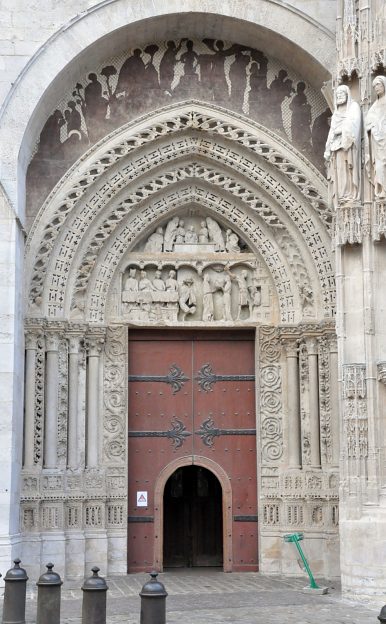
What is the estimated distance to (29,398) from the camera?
44.8 ft

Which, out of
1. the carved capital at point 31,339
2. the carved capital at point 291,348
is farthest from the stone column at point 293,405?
the carved capital at point 31,339

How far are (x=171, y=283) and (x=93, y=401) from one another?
2074 millimetres

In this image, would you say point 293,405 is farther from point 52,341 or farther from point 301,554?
point 52,341

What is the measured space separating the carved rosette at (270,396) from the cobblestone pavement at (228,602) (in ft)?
5.86

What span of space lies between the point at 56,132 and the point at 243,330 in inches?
156

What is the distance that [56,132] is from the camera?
1431 cm

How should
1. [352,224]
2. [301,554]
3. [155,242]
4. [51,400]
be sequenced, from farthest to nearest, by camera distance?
[155,242], [51,400], [301,554], [352,224]

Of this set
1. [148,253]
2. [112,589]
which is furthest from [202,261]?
[112,589]

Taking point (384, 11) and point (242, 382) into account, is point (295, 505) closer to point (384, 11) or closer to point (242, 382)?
point (242, 382)

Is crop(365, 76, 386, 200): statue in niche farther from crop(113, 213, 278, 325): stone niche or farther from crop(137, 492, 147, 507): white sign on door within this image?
crop(137, 492, 147, 507): white sign on door

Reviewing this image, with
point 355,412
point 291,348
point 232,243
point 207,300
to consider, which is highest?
point 232,243

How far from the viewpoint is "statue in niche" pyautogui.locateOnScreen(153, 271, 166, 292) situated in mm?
14625

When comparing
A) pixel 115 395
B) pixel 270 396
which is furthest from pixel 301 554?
pixel 115 395

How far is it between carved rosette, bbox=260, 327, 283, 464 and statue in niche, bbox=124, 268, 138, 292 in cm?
196
